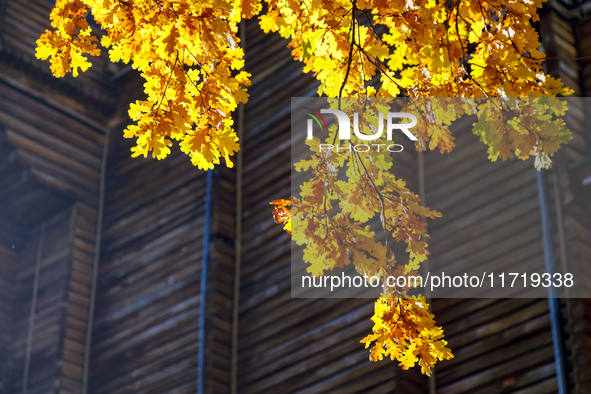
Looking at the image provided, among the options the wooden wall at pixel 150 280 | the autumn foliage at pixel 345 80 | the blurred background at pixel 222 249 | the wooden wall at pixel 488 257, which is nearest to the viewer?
the autumn foliage at pixel 345 80

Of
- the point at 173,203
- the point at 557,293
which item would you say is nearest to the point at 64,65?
the point at 557,293

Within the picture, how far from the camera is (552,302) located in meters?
6.16

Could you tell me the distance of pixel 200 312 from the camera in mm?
8711

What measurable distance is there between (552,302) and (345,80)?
3660mm

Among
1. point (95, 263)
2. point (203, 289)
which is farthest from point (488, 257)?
point (95, 263)

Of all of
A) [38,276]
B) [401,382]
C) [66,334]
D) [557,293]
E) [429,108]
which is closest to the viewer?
[429,108]

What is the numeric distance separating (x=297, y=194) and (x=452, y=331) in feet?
8.77

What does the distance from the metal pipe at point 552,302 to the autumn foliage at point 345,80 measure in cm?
268

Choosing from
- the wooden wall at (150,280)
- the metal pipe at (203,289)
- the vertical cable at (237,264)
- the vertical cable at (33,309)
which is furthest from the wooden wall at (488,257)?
the vertical cable at (33,309)

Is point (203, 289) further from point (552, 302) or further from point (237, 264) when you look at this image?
point (552, 302)

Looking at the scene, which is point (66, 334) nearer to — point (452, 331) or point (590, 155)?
point (452, 331)

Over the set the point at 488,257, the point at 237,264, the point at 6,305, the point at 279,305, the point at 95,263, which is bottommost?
the point at 488,257

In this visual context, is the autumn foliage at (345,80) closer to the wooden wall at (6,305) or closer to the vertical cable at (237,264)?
the vertical cable at (237,264)

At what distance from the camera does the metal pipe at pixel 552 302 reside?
19.4 ft
